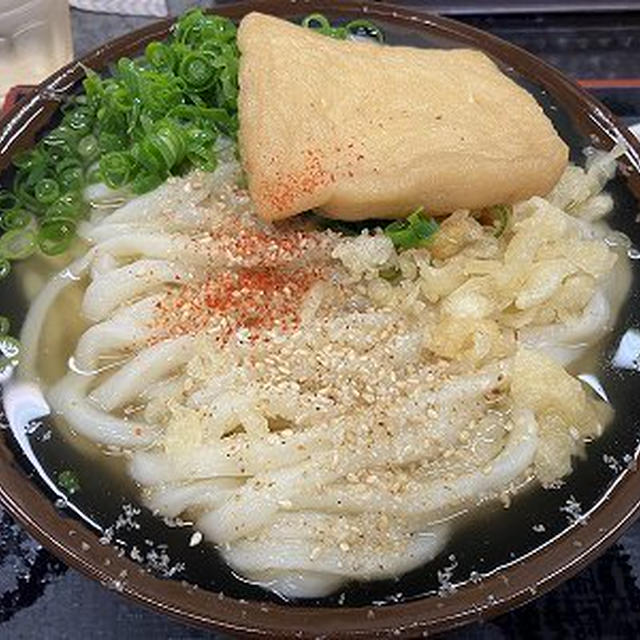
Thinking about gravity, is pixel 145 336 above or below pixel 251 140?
below

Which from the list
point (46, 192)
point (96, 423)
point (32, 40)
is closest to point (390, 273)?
point (96, 423)

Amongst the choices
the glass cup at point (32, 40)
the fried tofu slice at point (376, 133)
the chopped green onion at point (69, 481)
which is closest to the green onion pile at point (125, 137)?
the fried tofu slice at point (376, 133)

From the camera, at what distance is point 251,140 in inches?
71.9

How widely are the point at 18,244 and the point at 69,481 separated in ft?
1.67

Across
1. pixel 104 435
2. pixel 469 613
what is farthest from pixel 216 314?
pixel 469 613

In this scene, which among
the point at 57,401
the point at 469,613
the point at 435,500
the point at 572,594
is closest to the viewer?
the point at 469,613

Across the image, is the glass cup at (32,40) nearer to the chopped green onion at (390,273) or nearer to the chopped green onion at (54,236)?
the chopped green onion at (54,236)

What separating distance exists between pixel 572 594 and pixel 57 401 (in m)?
0.99

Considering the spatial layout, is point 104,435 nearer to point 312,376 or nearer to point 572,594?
point 312,376

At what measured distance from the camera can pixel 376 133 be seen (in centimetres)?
183

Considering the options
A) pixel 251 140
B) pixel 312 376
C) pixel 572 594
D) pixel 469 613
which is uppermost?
pixel 251 140

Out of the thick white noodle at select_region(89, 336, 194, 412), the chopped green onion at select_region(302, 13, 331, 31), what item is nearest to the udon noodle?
the thick white noodle at select_region(89, 336, 194, 412)

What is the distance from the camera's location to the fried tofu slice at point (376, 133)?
5.85 ft

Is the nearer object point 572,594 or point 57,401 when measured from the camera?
point 57,401
